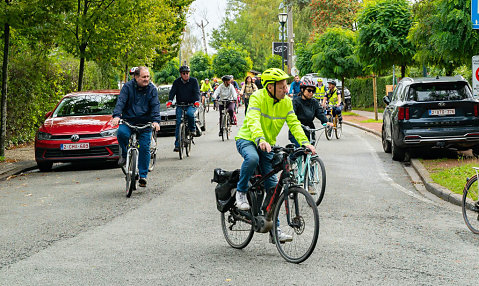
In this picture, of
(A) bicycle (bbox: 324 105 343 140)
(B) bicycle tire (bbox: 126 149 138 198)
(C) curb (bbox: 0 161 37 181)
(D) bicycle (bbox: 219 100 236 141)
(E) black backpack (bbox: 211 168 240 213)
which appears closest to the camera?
(E) black backpack (bbox: 211 168 240 213)

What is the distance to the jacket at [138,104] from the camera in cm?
1117

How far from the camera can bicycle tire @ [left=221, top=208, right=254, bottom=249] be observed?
6879mm

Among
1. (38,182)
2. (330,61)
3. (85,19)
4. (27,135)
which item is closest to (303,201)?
(38,182)

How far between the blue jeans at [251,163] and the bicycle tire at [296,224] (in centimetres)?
38

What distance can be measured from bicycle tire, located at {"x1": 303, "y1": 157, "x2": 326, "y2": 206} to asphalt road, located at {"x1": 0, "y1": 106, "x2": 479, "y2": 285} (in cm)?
23

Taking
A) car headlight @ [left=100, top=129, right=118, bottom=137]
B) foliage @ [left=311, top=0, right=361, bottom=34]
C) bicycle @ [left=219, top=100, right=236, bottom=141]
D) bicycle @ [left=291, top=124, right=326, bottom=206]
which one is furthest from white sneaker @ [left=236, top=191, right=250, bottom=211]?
foliage @ [left=311, top=0, right=361, bottom=34]

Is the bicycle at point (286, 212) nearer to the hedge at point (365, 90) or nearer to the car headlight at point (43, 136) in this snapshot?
the car headlight at point (43, 136)

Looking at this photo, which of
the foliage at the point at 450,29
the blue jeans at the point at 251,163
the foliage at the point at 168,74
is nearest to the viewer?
the blue jeans at the point at 251,163

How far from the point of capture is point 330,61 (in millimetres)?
37844

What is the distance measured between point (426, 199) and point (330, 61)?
91.9 feet

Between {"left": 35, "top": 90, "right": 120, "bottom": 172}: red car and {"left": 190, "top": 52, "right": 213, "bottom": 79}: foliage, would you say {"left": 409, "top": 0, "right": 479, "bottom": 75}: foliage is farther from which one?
{"left": 190, "top": 52, "right": 213, "bottom": 79}: foliage

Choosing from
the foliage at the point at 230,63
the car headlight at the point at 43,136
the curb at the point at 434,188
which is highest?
the foliage at the point at 230,63

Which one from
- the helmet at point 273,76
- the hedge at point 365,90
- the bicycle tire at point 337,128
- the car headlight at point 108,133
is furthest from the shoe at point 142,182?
the hedge at point 365,90

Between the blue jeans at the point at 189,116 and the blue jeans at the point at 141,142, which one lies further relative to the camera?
the blue jeans at the point at 189,116
